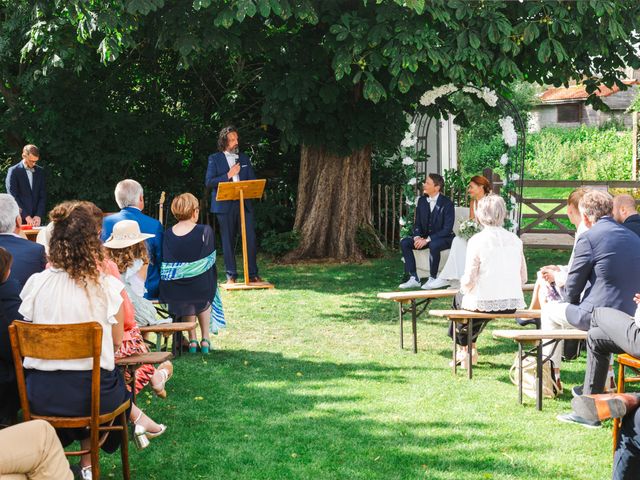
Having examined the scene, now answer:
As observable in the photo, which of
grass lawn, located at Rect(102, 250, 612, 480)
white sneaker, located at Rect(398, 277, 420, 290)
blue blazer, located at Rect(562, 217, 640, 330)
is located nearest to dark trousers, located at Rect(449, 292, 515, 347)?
grass lawn, located at Rect(102, 250, 612, 480)

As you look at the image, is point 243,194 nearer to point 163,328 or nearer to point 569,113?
point 163,328

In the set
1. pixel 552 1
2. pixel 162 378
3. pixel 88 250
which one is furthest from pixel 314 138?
pixel 88 250

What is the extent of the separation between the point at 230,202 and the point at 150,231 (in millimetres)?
4469

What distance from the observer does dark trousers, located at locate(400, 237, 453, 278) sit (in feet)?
42.3

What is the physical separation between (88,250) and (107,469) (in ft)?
4.90

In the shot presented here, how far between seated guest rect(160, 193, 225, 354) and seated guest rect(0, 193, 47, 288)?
7.66 feet

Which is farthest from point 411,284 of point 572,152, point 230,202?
point 572,152

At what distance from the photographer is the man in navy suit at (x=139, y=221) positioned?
26.7 ft

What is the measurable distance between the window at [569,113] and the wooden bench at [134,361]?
55.9 metres

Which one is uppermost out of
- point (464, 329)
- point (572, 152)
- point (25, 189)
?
point (572, 152)

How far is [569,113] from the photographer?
59.0 metres

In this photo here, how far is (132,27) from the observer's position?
12242 millimetres

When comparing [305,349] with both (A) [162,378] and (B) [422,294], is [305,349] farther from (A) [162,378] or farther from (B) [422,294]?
(A) [162,378]

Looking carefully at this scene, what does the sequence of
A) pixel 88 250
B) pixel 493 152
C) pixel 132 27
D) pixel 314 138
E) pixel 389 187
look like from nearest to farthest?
pixel 88 250 → pixel 132 27 → pixel 314 138 → pixel 389 187 → pixel 493 152
